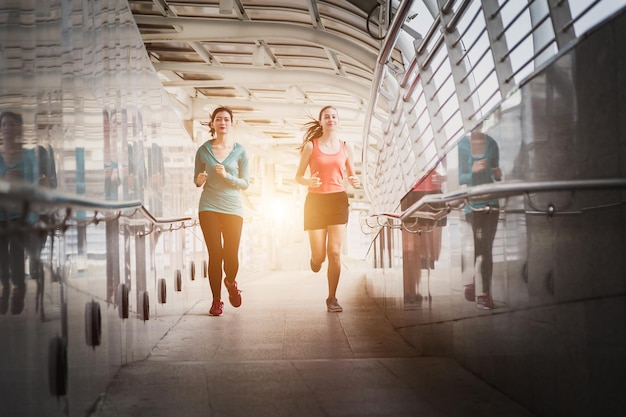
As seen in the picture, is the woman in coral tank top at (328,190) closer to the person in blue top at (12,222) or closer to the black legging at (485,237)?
the black legging at (485,237)

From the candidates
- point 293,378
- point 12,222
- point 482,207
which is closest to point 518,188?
point 482,207

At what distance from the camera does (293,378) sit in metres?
4.18

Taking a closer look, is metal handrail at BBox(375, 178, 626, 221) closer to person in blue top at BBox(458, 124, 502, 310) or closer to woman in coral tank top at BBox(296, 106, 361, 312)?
person in blue top at BBox(458, 124, 502, 310)

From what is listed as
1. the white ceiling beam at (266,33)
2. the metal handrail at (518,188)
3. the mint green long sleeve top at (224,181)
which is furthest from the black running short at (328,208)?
the white ceiling beam at (266,33)

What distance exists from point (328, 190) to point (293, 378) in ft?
11.4

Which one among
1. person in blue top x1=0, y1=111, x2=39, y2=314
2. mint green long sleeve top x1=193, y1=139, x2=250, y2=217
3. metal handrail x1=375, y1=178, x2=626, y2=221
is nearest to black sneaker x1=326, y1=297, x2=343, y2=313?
mint green long sleeve top x1=193, y1=139, x2=250, y2=217

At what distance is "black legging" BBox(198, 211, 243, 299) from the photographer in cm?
735

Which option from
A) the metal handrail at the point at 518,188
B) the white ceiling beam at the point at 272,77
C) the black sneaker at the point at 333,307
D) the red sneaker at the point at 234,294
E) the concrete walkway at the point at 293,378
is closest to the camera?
the metal handrail at the point at 518,188

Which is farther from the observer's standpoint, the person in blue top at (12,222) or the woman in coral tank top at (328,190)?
the woman in coral tank top at (328,190)

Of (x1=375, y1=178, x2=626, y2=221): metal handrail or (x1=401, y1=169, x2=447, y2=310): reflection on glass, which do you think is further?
(x1=401, y1=169, x2=447, y2=310): reflection on glass

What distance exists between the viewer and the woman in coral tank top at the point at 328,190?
7461 millimetres

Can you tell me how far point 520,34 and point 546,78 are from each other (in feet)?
6.62

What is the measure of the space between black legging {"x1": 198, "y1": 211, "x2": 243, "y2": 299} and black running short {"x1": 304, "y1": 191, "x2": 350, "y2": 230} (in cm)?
70

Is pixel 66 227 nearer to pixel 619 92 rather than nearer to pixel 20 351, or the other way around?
pixel 20 351
